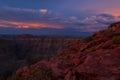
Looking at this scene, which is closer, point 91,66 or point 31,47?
point 91,66

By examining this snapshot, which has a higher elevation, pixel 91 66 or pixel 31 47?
pixel 91 66

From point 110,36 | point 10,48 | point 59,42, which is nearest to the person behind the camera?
point 110,36

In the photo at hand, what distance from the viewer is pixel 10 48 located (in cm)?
12656

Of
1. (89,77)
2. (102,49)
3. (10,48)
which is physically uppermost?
(102,49)

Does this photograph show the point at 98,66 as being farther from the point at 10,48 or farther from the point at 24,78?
the point at 10,48

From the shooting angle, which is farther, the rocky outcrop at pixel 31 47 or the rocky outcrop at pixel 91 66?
the rocky outcrop at pixel 31 47

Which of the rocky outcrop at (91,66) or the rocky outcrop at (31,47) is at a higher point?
the rocky outcrop at (91,66)

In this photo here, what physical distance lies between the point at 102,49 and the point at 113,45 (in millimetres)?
752

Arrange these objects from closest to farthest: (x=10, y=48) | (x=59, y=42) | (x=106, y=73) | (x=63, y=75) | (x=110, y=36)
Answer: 1. (x=106, y=73)
2. (x=63, y=75)
3. (x=110, y=36)
4. (x=10, y=48)
5. (x=59, y=42)

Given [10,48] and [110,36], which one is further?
[10,48]

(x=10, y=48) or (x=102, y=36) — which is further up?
(x=102, y=36)

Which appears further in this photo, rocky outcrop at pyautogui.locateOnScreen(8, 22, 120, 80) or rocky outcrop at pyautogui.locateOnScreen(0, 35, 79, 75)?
rocky outcrop at pyautogui.locateOnScreen(0, 35, 79, 75)

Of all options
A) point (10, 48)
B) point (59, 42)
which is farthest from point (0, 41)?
point (59, 42)

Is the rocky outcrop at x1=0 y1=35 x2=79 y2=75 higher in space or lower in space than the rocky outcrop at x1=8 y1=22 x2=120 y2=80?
lower
